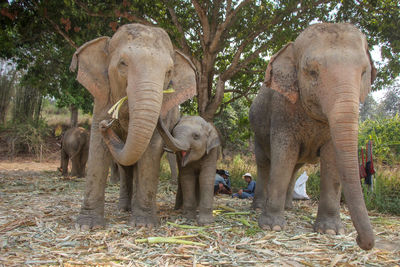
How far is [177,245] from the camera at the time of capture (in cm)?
374

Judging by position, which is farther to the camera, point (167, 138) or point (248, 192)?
point (248, 192)

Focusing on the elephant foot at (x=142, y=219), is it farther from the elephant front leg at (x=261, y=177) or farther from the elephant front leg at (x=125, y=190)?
the elephant front leg at (x=261, y=177)

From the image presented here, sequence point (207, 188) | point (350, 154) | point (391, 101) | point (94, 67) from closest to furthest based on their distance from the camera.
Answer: point (350, 154), point (94, 67), point (207, 188), point (391, 101)

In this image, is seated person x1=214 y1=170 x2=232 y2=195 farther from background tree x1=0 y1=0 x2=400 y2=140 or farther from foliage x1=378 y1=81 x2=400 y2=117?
foliage x1=378 y1=81 x2=400 y2=117

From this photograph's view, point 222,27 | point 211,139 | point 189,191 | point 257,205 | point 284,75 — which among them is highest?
point 222,27

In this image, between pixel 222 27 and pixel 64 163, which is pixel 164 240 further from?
pixel 64 163

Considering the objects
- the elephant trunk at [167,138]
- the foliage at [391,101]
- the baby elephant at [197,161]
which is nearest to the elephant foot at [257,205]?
the baby elephant at [197,161]

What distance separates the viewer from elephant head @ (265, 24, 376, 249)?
3.39 m

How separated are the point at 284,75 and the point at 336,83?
0.91m

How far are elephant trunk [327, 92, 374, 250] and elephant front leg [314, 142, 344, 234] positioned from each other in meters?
1.13

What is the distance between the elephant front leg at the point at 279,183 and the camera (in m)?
4.68

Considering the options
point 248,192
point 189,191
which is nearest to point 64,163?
point 248,192

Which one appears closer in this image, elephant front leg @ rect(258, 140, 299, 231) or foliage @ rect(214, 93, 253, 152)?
elephant front leg @ rect(258, 140, 299, 231)

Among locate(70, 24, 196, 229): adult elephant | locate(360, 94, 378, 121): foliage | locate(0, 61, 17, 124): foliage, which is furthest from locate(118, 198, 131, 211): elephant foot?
locate(360, 94, 378, 121): foliage
